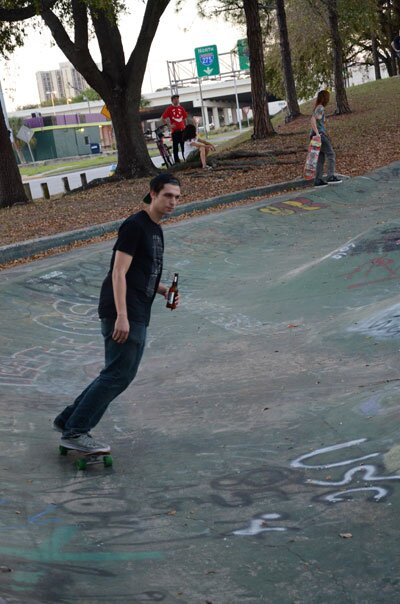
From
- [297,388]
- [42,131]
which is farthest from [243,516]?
[42,131]

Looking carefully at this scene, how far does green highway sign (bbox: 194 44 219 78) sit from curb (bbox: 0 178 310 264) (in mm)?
33190

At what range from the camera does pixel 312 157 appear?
1700 cm

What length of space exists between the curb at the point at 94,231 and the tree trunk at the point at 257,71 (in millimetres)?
8968

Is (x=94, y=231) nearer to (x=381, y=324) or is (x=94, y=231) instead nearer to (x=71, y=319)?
(x=71, y=319)

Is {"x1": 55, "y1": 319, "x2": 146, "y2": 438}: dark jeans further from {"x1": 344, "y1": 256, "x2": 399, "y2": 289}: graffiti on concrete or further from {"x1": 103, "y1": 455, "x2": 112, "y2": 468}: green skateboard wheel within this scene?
{"x1": 344, "y1": 256, "x2": 399, "y2": 289}: graffiti on concrete

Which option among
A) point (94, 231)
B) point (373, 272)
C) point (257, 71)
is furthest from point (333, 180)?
point (257, 71)

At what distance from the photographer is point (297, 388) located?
6578mm

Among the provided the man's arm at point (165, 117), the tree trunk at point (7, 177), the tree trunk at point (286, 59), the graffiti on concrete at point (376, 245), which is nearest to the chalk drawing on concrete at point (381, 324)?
the graffiti on concrete at point (376, 245)

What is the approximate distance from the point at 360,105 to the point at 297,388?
29.6 m

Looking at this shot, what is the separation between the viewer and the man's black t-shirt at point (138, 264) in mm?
4926

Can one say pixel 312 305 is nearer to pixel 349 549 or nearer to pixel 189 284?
pixel 189 284

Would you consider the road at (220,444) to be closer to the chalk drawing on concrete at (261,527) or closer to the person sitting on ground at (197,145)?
the chalk drawing on concrete at (261,527)

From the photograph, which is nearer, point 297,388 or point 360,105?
Answer: point 297,388

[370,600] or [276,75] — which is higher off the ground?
[276,75]
